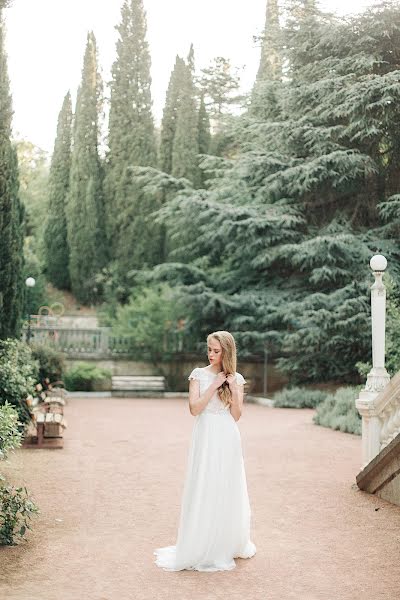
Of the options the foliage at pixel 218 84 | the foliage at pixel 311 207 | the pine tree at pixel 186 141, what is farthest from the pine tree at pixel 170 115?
the foliage at pixel 311 207

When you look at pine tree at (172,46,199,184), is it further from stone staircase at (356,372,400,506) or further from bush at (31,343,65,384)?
stone staircase at (356,372,400,506)

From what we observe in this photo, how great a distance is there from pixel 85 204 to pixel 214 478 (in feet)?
94.6

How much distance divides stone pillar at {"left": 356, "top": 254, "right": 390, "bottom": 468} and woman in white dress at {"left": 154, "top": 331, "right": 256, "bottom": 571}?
3620 millimetres

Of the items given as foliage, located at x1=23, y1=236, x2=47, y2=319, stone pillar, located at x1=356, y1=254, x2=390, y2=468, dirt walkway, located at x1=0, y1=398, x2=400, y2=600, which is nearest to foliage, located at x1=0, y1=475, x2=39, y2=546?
dirt walkway, located at x1=0, y1=398, x2=400, y2=600

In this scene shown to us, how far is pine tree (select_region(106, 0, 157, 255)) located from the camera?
33.2 metres

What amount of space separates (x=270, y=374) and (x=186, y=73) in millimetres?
15609

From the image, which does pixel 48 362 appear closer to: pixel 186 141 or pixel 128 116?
pixel 186 141

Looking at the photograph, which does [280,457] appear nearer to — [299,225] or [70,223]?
[299,225]

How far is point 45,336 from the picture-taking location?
25719 mm

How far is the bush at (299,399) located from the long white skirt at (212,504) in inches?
585

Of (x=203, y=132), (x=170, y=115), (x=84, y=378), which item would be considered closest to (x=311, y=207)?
(x=84, y=378)

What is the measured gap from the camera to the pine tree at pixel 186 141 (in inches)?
1283

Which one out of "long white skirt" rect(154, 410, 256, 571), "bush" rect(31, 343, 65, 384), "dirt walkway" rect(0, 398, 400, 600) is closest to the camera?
"dirt walkway" rect(0, 398, 400, 600)

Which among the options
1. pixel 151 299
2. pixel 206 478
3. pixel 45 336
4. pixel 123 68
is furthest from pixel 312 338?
pixel 123 68
